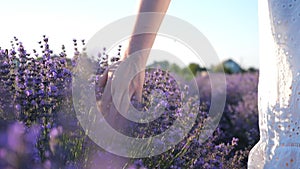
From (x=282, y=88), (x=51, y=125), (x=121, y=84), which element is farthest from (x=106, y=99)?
(x=282, y=88)

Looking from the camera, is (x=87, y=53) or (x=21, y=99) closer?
(x=21, y=99)

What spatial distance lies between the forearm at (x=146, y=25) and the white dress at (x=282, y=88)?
14.1 inches

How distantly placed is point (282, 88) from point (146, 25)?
505mm

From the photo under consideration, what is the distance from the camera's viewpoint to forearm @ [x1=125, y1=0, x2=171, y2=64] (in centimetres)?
166

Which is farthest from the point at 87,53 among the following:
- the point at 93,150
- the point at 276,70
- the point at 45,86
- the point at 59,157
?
the point at 276,70

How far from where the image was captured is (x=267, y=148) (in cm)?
163

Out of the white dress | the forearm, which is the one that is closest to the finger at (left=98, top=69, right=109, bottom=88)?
the forearm

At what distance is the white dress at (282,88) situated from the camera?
158cm

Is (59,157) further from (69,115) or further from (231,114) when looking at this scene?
(231,114)

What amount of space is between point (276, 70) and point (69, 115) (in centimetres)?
82

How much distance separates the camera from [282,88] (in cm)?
163

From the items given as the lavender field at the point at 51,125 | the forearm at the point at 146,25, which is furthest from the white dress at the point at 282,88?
the lavender field at the point at 51,125

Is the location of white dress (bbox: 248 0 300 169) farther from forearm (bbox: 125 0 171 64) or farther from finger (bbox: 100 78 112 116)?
finger (bbox: 100 78 112 116)

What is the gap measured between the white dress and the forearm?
1.17 ft
